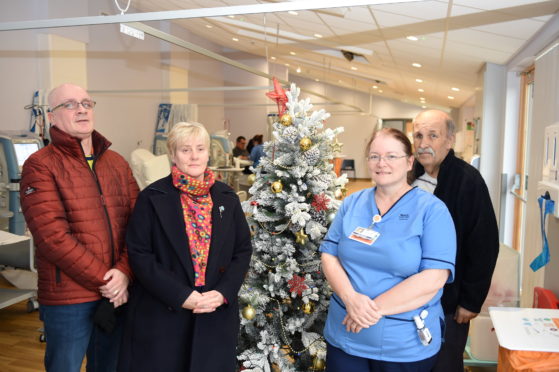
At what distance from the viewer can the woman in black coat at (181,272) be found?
5.71ft

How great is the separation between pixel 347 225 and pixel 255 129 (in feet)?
38.8

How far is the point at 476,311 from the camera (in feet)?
6.27

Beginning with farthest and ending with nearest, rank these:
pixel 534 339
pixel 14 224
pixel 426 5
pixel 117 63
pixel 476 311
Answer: pixel 117 63 < pixel 14 224 < pixel 426 5 < pixel 476 311 < pixel 534 339

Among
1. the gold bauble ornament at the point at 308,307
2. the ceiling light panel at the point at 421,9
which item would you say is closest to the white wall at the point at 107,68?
the ceiling light panel at the point at 421,9

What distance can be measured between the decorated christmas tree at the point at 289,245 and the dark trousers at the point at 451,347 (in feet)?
2.19

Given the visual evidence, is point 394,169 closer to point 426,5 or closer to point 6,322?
point 426,5

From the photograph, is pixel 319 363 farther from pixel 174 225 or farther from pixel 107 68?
pixel 107 68

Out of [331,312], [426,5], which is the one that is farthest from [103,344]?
[426,5]

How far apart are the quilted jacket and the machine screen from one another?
344 cm

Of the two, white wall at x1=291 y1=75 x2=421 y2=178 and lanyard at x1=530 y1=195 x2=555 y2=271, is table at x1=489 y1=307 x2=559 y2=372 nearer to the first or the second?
lanyard at x1=530 y1=195 x2=555 y2=271

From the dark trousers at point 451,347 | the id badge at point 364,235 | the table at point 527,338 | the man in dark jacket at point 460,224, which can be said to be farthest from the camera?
the dark trousers at point 451,347

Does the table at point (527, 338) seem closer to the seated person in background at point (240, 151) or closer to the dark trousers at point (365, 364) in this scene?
the dark trousers at point (365, 364)

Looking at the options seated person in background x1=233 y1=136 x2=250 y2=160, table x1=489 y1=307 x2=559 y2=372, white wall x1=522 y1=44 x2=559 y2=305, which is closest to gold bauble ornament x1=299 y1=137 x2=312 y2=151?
table x1=489 y1=307 x2=559 y2=372

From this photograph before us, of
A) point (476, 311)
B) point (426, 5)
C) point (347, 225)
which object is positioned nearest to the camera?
point (347, 225)
